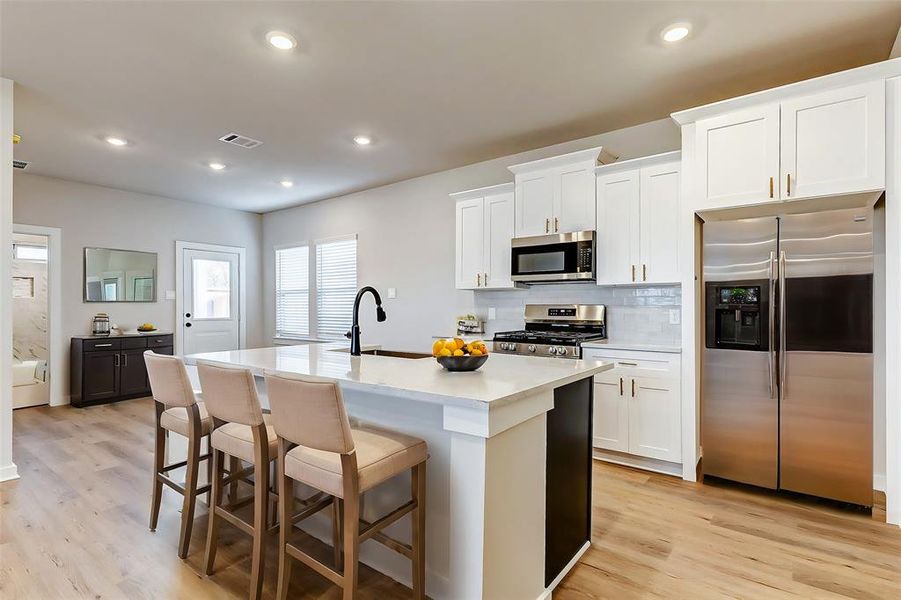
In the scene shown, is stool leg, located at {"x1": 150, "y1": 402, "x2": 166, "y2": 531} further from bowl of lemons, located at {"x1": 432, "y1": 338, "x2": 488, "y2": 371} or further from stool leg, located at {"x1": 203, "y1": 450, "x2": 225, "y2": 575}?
bowl of lemons, located at {"x1": 432, "y1": 338, "x2": 488, "y2": 371}

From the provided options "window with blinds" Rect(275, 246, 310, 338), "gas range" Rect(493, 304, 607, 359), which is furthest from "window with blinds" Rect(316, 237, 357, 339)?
"gas range" Rect(493, 304, 607, 359)

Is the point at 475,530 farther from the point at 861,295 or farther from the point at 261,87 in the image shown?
the point at 261,87

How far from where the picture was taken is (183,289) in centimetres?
657

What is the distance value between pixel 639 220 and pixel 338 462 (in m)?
2.96

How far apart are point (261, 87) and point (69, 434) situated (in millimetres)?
3649

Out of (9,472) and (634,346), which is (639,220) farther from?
(9,472)

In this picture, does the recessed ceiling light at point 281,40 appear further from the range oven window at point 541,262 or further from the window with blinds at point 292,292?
the window with blinds at point 292,292

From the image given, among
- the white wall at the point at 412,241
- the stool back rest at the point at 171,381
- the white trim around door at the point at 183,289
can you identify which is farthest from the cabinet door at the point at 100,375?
the stool back rest at the point at 171,381

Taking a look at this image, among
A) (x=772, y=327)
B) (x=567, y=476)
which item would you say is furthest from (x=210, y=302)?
(x=772, y=327)

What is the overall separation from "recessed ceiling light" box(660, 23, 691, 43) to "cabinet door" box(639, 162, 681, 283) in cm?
100

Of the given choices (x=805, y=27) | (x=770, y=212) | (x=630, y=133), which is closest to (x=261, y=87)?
(x=630, y=133)

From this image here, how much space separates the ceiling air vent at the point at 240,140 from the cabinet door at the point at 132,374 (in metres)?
3.15

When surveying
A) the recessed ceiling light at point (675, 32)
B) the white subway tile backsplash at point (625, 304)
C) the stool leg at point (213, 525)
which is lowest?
the stool leg at point (213, 525)

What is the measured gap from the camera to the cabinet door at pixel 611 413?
3.46m
